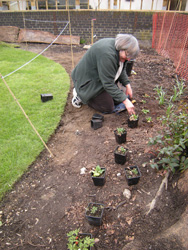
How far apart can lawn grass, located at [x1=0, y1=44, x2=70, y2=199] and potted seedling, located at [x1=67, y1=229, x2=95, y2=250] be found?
1.17 meters

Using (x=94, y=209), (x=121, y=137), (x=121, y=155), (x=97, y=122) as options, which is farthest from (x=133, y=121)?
(x=94, y=209)

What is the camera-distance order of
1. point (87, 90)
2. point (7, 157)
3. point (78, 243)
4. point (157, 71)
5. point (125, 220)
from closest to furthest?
point (78, 243) → point (125, 220) → point (7, 157) → point (87, 90) → point (157, 71)

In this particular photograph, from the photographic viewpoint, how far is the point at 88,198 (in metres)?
2.31

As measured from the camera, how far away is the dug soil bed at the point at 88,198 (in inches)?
74.5

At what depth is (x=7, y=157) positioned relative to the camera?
3.04 metres

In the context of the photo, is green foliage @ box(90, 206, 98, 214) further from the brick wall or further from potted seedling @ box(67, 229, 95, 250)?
the brick wall

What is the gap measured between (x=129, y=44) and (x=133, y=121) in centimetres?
121

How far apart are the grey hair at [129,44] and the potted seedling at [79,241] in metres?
2.32

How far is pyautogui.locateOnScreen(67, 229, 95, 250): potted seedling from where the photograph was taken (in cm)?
173

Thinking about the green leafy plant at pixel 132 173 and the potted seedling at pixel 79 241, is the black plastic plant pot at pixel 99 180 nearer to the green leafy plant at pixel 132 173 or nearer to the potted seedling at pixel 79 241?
the green leafy plant at pixel 132 173

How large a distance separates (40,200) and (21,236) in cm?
44

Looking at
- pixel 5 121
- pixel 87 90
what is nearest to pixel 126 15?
pixel 87 90

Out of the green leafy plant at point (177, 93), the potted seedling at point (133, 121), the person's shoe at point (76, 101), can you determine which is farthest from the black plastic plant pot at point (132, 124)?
the person's shoe at point (76, 101)

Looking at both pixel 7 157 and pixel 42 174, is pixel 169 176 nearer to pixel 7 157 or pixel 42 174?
pixel 42 174
